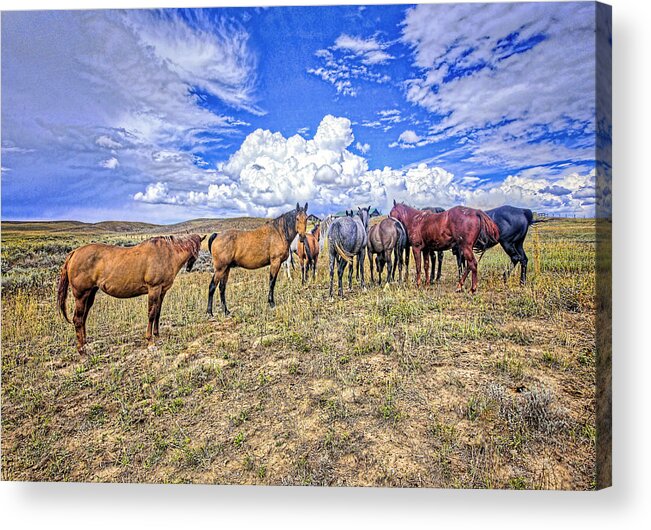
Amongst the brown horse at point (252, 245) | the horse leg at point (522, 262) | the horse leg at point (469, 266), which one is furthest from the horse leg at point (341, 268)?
the horse leg at point (522, 262)

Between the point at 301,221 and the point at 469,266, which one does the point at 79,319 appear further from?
the point at 469,266

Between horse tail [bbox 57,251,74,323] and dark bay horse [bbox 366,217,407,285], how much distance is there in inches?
122

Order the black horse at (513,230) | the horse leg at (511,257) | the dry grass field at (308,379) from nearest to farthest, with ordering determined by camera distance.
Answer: the dry grass field at (308,379)
the black horse at (513,230)
the horse leg at (511,257)

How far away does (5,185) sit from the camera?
15.3 ft

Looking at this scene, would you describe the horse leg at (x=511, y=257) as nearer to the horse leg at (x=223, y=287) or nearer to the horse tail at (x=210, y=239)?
the horse leg at (x=223, y=287)

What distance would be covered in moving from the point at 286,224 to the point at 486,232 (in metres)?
2.01

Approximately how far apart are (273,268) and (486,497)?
2.94m

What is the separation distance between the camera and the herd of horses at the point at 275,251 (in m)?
4.46

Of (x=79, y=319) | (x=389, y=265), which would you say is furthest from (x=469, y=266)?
(x=79, y=319)

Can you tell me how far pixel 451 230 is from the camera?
4.45 metres

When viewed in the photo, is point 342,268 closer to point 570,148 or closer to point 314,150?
point 314,150

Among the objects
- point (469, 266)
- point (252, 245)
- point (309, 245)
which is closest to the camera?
point (469, 266)

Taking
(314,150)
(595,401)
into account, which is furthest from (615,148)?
(314,150)

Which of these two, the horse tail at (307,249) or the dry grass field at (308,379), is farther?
the horse tail at (307,249)
